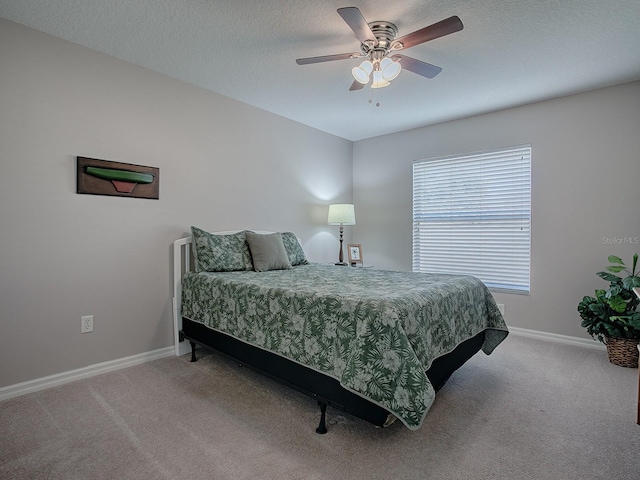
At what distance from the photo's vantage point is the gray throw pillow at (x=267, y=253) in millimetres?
3160

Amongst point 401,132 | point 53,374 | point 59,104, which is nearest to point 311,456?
point 53,374

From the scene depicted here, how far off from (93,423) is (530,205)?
167 inches

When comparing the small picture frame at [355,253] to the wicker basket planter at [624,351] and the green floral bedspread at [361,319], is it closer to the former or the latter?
the green floral bedspread at [361,319]

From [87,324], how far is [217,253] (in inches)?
43.9

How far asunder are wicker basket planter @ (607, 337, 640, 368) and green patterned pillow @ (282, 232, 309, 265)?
2899mm

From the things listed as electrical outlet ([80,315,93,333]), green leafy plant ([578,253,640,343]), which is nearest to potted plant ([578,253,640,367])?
green leafy plant ([578,253,640,343])

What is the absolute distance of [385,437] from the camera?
181 cm

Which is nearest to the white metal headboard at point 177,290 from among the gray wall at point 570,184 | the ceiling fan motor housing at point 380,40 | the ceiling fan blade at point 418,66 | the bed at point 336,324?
the bed at point 336,324

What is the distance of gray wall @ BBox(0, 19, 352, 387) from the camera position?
228 centimetres

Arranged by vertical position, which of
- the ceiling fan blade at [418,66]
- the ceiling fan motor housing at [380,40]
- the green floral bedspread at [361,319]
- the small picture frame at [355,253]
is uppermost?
the ceiling fan motor housing at [380,40]

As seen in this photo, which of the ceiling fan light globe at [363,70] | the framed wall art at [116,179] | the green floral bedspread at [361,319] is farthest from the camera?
the framed wall art at [116,179]

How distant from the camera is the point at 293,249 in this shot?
3729 mm

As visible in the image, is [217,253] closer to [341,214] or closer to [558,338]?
[341,214]

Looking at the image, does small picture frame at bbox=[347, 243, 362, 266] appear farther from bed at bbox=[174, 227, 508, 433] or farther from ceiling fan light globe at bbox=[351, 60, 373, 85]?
ceiling fan light globe at bbox=[351, 60, 373, 85]
